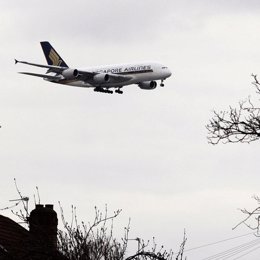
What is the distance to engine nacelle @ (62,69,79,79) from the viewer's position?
114213mm

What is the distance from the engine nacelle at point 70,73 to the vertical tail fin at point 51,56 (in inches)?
1003

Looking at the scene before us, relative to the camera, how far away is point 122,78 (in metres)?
113

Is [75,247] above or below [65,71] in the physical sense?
below

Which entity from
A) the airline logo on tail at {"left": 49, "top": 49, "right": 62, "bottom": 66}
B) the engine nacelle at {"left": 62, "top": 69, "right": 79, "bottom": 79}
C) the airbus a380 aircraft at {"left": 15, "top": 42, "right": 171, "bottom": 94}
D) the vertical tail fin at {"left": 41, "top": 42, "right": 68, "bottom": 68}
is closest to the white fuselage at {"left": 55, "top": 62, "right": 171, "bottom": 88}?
the airbus a380 aircraft at {"left": 15, "top": 42, "right": 171, "bottom": 94}

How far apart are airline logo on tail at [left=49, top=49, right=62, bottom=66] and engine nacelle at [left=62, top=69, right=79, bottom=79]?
26705 millimetres

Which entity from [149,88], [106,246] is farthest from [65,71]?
[106,246]

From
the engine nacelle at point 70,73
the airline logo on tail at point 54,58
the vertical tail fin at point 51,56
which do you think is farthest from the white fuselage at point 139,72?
the airline logo on tail at point 54,58

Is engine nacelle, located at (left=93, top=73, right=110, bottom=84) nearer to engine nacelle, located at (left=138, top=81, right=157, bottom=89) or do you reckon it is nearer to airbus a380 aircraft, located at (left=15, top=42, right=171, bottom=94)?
airbus a380 aircraft, located at (left=15, top=42, right=171, bottom=94)

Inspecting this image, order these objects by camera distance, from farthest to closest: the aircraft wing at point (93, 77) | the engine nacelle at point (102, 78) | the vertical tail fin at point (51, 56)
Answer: the vertical tail fin at point (51, 56) < the aircraft wing at point (93, 77) < the engine nacelle at point (102, 78)

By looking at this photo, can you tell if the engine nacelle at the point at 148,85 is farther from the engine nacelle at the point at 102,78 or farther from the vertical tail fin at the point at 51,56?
the vertical tail fin at the point at 51,56

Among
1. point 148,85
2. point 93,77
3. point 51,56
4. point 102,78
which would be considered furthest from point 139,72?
point 51,56

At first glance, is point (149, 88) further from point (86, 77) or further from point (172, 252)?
point (172, 252)

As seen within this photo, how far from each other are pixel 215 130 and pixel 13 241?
1214 centimetres

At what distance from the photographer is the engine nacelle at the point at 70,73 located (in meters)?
114
